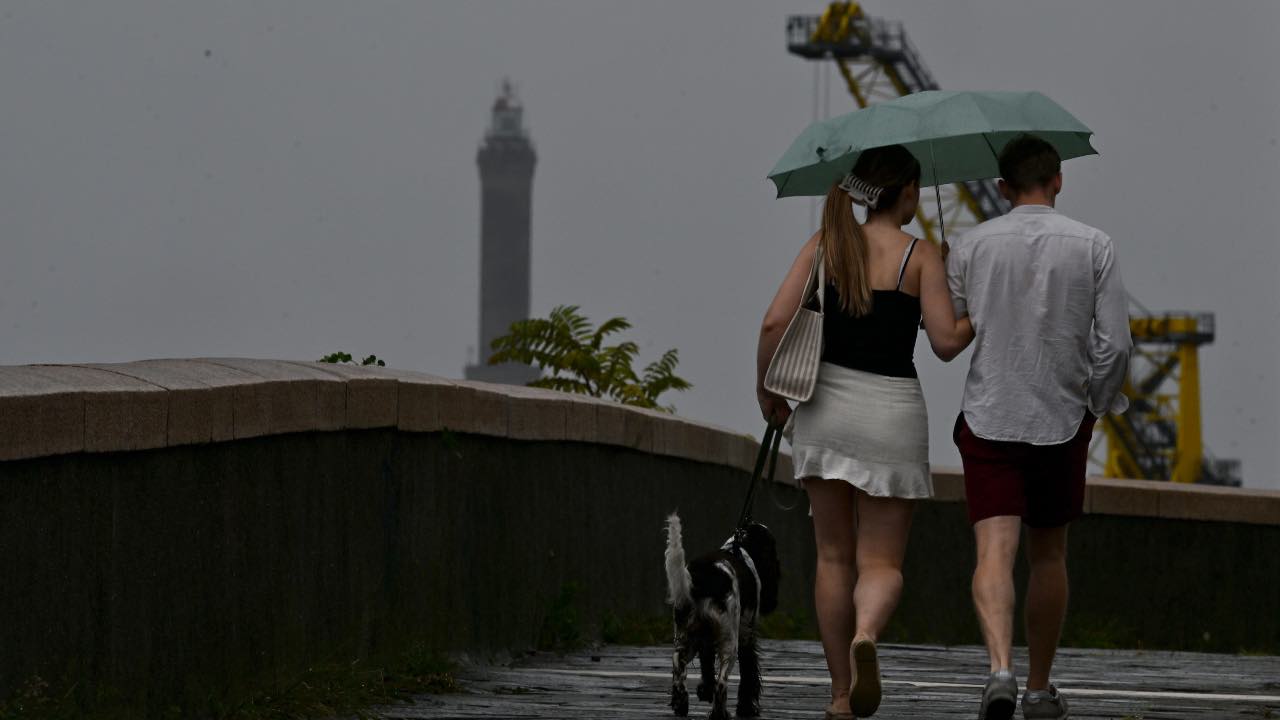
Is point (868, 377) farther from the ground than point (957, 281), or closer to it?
closer to it

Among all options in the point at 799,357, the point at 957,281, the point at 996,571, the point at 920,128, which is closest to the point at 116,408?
the point at 799,357

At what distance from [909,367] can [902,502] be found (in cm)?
39

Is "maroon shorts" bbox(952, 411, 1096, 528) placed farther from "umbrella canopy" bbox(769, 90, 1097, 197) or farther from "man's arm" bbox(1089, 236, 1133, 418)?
"umbrella canopy" bbox(769, 90, 1097, 197)

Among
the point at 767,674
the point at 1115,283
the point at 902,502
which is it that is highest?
the point at 1115,283

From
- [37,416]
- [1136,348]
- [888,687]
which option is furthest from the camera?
[1136,348]

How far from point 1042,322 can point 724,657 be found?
149 cm

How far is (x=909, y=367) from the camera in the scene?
6.55 metres

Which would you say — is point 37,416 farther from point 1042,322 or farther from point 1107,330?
point 1107,330

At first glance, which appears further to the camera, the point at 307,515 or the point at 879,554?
the point at 307,515

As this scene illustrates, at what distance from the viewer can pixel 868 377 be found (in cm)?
651

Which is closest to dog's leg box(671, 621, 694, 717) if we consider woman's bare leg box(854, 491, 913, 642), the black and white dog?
the black and white dog

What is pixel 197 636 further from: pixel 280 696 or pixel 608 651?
pixel 608 651

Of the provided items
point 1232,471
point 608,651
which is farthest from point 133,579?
point 1232,471

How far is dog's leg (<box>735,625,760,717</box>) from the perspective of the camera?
24.1ft
